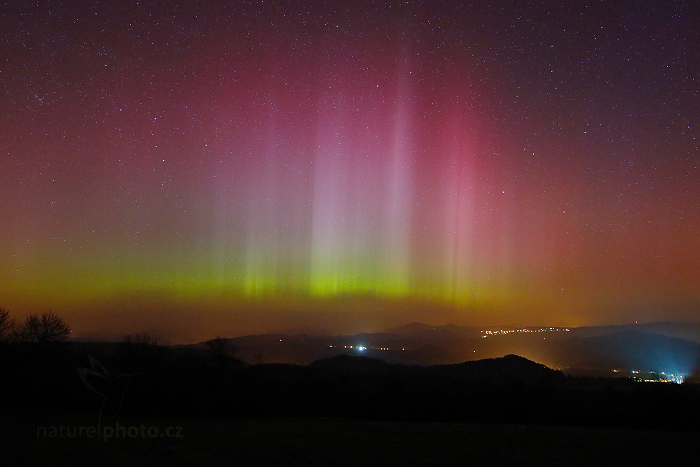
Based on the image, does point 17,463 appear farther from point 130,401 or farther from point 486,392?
point 486,392

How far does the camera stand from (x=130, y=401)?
31.8 m

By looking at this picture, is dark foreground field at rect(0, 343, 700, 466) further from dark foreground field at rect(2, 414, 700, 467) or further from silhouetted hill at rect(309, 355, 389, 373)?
silhouetted hill at rect(309, 355, 389, 373)

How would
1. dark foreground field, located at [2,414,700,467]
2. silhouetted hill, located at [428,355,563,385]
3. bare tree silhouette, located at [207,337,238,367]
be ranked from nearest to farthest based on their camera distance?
dark foreground field, located at [2,414,700,467]
bare tree silhouette, located at [207,337,238,367]
silhouetted hill, located at [428,355,563,385]

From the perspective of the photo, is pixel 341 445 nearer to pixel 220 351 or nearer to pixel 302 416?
pixel 302 416

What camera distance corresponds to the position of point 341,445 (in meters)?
21.4

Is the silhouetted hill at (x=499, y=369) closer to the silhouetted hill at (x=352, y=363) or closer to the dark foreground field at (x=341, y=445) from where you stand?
the silhouetted hill at (x=352, y=363)

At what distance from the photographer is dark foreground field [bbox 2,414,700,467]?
18.3 meters

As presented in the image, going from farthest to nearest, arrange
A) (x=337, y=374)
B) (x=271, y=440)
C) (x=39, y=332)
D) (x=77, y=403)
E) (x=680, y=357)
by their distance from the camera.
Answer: (x=680, y=357), (x=337, y=374), (x=39, y=332), (x=77, y=403), (x=271, y=440)

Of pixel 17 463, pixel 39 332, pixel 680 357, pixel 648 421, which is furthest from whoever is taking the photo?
pixel 680 357

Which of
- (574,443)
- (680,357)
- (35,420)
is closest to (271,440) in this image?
(35,420)

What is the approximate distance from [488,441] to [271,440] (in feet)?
36.9

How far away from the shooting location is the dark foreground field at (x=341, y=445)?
18266mm

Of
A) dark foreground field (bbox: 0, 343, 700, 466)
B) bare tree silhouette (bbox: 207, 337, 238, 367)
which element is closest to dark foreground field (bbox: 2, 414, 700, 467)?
dark foreground field (bbox: 0, 343, 700, 466)

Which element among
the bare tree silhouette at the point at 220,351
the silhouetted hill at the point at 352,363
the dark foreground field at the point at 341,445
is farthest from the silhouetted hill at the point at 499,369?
the dark foreground field at the point at 341,445
